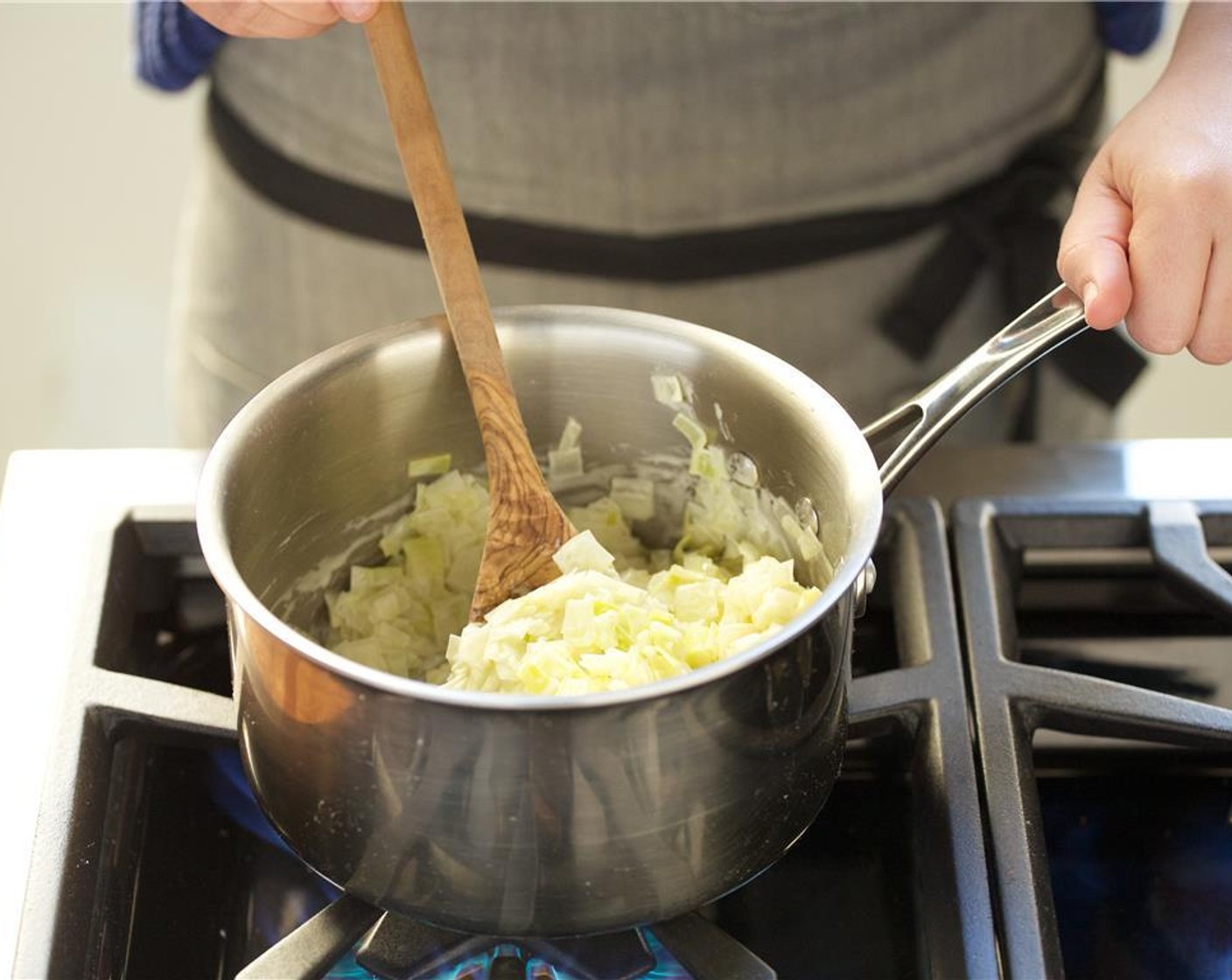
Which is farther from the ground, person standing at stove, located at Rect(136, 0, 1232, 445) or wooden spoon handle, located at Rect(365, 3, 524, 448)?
person standing at stove, located at Rect(136, 0, 1232, 445)

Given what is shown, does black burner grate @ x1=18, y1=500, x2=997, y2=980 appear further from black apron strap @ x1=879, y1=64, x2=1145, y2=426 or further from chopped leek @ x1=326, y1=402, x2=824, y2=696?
black apron strap @ x1=879, y1=64, x2=1145, y2=426

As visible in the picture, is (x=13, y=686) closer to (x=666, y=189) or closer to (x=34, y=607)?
(x=34, y=607)

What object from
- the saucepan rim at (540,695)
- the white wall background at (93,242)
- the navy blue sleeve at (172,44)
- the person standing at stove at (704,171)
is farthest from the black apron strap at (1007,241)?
the white wall background at (93,242)

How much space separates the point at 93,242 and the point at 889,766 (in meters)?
1.53

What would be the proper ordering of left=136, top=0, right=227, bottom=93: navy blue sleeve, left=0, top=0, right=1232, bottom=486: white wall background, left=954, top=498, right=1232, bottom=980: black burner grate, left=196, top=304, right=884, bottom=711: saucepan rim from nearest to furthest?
left=196, top=304, right=884, bottom=711: saucepan rim
left=954, top=498, right=1232, bottom=980: black burner grate
left=136, top=0, right=227, bottom=93: navy blue sleeve
left=0, top=0, right=1232, bottom=486: white wall background

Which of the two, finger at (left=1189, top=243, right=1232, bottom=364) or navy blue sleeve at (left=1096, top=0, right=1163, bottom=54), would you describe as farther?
navy blue sleeve at (left=1096, top=0, right=1163, bottom=54)

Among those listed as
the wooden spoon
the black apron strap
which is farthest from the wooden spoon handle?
the black apron strap

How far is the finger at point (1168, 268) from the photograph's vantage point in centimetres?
65

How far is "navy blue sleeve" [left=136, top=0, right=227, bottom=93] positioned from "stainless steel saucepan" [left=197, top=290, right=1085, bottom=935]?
0.31m

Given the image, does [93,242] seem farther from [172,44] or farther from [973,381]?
[973,381]

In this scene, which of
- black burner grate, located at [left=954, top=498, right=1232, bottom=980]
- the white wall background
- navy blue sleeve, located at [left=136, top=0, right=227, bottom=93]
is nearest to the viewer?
black burner grate, located at [left=954, top=498, right=1232, bottom=980]

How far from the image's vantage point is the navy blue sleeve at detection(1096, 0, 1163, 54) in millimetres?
906

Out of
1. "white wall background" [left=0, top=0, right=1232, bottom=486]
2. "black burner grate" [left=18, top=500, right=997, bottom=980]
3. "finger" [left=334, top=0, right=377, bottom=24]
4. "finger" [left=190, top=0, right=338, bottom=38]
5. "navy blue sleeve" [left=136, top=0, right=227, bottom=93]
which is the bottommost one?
"black burner grate" [left=18, top=500, right=997, bottom=980]

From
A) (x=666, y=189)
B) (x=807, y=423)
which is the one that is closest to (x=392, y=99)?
(x=807, y=423)
